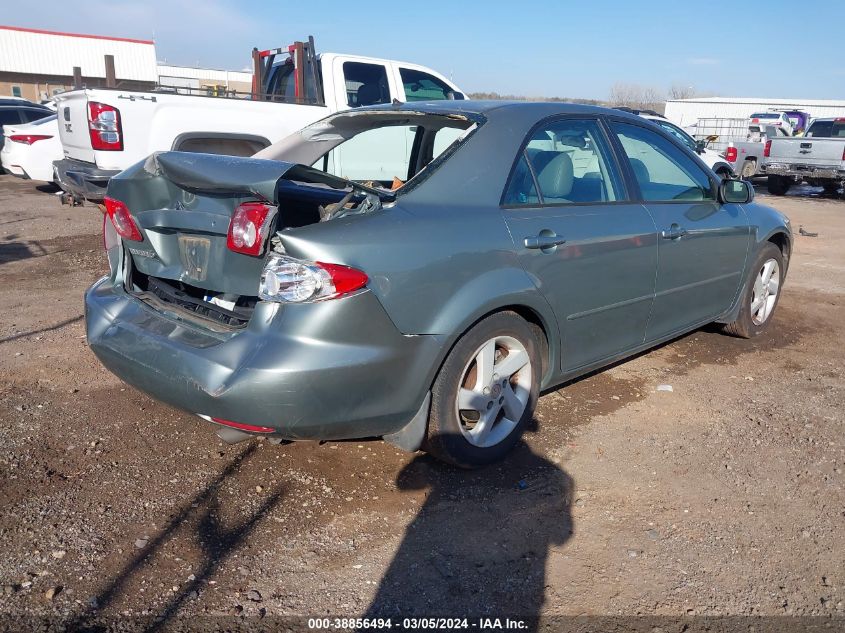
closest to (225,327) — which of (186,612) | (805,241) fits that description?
(186,612)

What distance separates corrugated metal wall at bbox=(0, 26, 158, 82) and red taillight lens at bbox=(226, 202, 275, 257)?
145 feet

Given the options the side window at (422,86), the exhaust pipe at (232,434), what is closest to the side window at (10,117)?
the side window at (422,86)

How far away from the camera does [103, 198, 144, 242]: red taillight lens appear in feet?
11.3

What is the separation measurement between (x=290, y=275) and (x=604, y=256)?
5.86 ft

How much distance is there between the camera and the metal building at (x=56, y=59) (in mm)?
41219

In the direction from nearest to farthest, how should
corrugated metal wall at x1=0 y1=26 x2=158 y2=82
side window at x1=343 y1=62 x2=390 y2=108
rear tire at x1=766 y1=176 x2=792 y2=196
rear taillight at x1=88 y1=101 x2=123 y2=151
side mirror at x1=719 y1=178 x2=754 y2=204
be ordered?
side mirror at x1=719 y1=178 x2=754 y2=204 < rear taillight at x1=88 y1=101 x2=123 y2=151 < side window at x1=343 y1=62 x2=390 y2=108 < rear tire at x1=766 y1=176 x2=792 y2=196 < corrugated metal wall at x1=0 y1=26 x2=158 y2=82

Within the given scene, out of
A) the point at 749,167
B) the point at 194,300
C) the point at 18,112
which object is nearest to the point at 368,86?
the point at 194,300

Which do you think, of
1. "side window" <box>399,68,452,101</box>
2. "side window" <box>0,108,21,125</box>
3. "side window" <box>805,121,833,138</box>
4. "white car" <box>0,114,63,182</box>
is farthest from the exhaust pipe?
"side window" <box>805,121,833,138</box>

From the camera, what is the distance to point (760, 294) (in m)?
5.59

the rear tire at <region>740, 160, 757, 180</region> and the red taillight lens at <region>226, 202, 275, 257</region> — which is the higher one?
the red taillight lens at <region>226, 202, 275, 257</region>

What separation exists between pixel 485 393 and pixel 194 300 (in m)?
1.41

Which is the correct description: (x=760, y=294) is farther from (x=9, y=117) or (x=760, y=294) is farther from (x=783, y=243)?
(x=9, y=117)

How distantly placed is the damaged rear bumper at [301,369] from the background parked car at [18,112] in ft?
50.7

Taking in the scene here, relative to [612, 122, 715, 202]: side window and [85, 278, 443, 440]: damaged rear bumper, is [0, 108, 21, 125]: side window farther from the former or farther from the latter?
[612, 122, 715, 202]: side window
